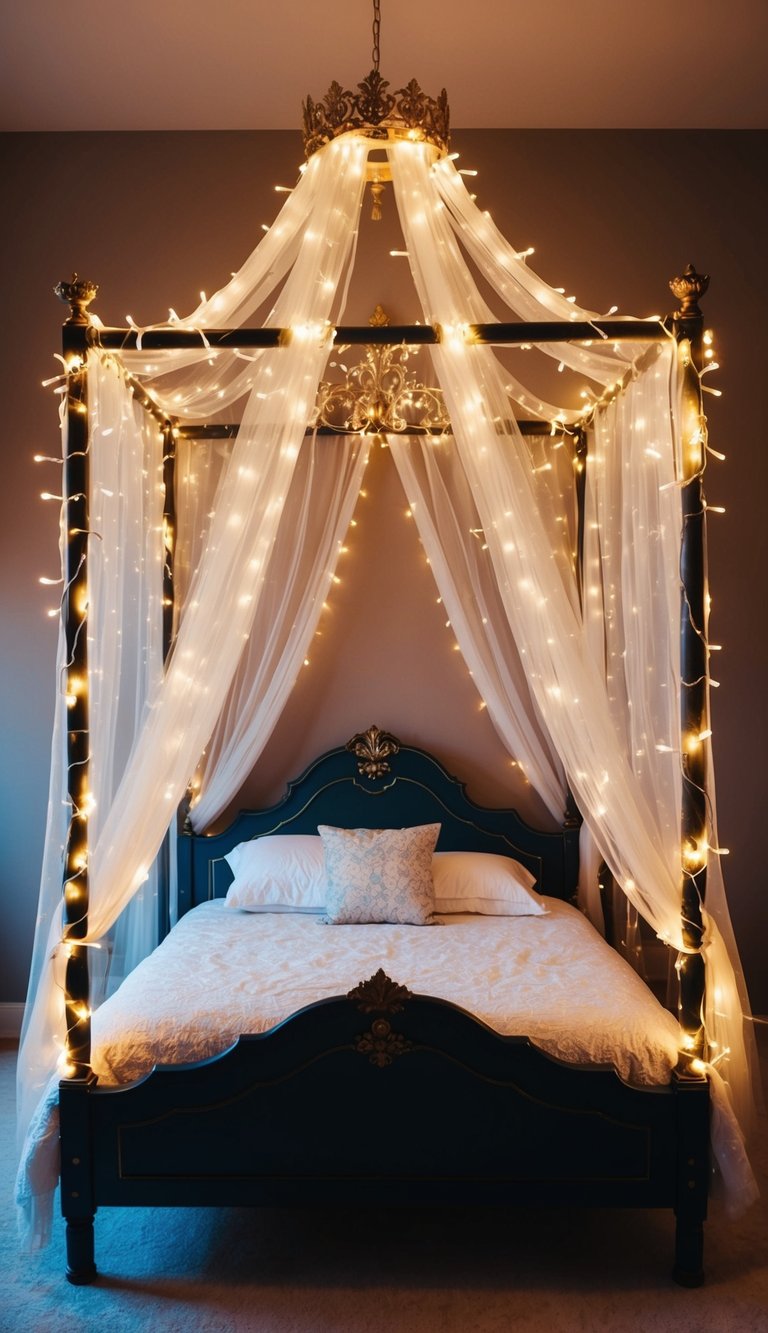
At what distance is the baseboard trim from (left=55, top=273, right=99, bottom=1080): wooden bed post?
1908 millimetres

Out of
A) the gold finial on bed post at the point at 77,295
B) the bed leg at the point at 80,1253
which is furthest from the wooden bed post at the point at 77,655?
the bed leg at the point at 80,1253

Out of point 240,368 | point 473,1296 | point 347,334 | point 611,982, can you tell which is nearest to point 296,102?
point 240,368

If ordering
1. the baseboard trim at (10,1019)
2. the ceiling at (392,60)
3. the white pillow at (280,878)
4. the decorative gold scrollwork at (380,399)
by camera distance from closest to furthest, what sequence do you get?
the ceiling at (392,60) < the white pillow at (280,878) < the decorative gold scrollwork at (380,399) < the baseboard trim at (10,1019)

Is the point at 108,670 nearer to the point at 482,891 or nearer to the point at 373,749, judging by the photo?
the point at 373,749

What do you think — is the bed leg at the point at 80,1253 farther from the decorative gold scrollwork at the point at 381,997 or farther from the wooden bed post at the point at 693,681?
the wooden bed post at the point at 693,681

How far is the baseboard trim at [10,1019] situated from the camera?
4309mm

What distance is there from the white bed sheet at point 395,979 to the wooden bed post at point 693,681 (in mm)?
235

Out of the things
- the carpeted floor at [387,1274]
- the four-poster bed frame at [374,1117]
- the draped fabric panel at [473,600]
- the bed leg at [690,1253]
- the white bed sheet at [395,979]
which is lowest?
the carpeted floor at [387,1274]

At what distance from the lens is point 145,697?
3.52 m

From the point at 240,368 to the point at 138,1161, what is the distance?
2.42m

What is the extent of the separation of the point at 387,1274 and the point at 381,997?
0.73m

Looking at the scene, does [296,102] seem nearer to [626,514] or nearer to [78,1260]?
[626,514]

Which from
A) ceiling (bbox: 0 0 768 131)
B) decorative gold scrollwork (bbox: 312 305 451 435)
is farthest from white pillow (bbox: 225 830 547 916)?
ceiling (bbox: 0 0 768 131)

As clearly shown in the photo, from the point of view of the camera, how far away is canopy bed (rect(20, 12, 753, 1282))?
8.41 feet
